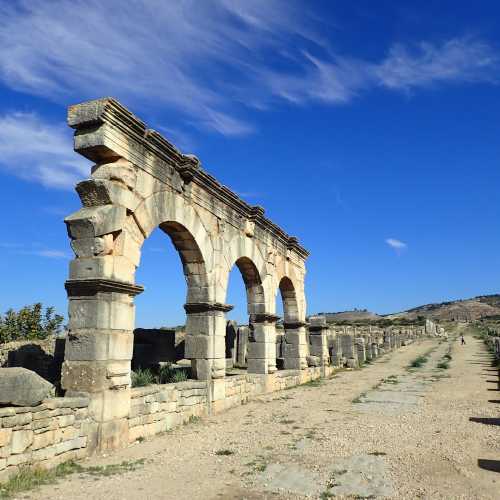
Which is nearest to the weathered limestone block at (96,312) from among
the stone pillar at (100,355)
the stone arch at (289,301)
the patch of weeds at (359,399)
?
the stone pillar at (100,355)

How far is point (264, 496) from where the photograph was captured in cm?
445

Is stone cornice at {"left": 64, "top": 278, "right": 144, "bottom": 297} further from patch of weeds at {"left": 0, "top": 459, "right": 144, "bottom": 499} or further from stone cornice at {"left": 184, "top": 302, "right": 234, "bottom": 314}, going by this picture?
stone cornice at {"left": 184, "top": 302, "right": 234, "bottom": 314}

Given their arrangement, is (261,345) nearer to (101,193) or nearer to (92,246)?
(92,246)

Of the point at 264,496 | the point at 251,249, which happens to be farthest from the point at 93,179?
the point at 251,249

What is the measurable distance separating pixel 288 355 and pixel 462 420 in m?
7.23

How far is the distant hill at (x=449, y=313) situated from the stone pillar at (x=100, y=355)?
77.5 metres

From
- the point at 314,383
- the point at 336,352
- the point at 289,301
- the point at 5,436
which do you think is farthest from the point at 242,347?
the point at 5,436

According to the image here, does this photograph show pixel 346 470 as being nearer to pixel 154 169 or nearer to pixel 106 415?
pixel 106 415

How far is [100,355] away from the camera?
20.7 ft

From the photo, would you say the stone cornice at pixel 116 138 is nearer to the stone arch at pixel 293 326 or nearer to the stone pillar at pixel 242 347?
the stone arch at pixel 293 326

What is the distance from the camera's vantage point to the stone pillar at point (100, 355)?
6.21m

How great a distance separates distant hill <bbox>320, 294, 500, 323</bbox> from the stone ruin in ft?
244

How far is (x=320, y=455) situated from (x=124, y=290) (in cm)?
338

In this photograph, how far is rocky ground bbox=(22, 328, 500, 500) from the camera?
461 centimetres
